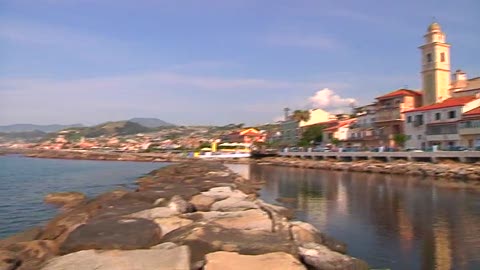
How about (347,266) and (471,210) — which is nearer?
(347,266)

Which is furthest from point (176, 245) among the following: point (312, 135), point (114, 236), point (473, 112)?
point (312, 135)

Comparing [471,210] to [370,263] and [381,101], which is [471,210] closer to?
[370,263]

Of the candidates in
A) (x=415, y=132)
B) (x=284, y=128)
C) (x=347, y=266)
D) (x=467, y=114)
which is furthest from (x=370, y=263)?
(x=284, y=128)

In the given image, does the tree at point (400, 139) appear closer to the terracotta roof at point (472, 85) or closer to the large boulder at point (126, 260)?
the terracotta roof at point (472, 85)

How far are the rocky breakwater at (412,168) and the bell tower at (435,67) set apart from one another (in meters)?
20.1

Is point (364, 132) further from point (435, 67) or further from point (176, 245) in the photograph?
point (176, 245)

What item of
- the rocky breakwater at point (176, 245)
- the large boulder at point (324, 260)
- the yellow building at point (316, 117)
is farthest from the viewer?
the yellow building at point (316, 117)

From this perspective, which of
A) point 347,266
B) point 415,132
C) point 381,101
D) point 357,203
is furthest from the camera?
point 381,101

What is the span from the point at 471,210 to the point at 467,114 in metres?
38.2

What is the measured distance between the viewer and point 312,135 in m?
104

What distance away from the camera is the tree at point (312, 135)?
10296 centimetres

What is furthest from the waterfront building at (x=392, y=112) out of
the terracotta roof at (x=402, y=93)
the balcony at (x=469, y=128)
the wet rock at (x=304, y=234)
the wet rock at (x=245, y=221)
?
the wet rock at (x=245, y=221)

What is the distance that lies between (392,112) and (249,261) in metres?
70.8

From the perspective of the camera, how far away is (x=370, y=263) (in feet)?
46.8
